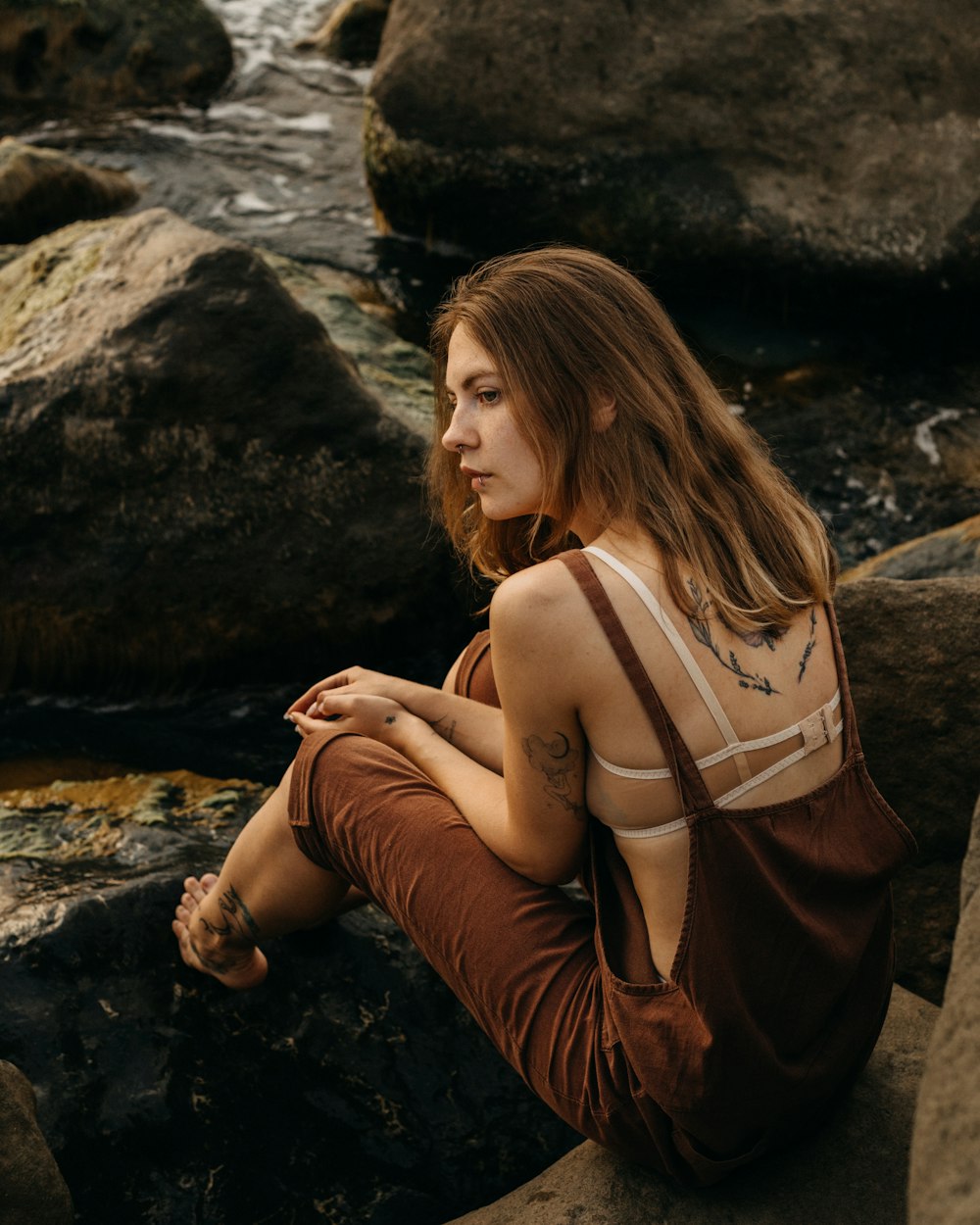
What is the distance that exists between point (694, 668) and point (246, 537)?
8.22ft

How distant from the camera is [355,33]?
33.9 feet

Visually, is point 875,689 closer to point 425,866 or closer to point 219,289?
point 425,866

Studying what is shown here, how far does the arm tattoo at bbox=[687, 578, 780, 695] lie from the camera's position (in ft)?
6.59

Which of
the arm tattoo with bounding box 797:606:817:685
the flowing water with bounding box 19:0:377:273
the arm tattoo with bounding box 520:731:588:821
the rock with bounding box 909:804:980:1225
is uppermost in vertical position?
the rock with bounding box 909:804:980:1225

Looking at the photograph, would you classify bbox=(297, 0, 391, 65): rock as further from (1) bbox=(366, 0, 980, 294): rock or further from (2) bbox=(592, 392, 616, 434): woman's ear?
(2) bbox=(592, 392, 616, 434): woman's ear

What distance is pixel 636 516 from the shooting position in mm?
2154

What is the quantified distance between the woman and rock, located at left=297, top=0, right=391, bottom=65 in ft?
28.5

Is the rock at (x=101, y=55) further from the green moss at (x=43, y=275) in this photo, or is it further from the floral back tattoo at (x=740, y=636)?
the floral back tattoo at (x=740, y=636)

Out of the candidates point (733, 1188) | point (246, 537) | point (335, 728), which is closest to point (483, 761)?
point (335, 728)

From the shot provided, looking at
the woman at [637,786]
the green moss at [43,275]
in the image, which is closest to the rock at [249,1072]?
the woman at [637,786]

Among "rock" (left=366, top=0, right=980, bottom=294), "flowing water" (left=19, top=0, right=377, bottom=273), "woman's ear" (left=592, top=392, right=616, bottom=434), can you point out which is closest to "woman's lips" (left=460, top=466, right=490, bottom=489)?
"woman's ear" (left=592, top=392, right=616, bottom=434)

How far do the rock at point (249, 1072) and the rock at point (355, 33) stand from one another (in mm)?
8773

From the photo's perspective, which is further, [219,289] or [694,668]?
[219,289]

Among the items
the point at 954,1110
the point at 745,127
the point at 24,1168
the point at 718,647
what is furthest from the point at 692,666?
the point at 745,127
